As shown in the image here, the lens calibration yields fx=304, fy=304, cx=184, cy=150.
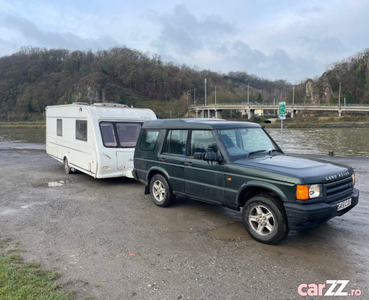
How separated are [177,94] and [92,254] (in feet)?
541

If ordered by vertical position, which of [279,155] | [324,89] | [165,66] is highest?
[165,66]

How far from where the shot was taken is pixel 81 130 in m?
10.1

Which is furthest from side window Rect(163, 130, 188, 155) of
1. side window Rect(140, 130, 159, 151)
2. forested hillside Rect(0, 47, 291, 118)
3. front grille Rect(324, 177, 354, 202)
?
forested hillside Rect(0, 47, 291, 118)

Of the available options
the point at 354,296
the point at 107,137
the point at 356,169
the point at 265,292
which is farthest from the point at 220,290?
the point at 356,169

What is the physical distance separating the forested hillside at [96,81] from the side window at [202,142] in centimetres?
13275

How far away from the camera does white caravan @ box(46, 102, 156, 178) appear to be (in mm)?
9297

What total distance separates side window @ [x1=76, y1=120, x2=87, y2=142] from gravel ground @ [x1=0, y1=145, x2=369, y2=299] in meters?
2.68

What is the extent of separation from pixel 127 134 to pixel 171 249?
5786 mm

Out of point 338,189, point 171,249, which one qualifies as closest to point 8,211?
point 171,249

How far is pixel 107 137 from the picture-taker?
375 inches

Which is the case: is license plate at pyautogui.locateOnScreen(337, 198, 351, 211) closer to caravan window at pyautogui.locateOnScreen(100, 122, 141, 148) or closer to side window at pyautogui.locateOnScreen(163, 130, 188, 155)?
side window at pyautogui.locateOnScreen(163, 130, 188, 155)

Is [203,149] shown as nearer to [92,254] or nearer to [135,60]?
[92,254]

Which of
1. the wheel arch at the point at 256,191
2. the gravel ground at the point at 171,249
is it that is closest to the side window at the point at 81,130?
the gravel ground at the point at 171,249

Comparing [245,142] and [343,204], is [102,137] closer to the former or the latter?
[245,142]
